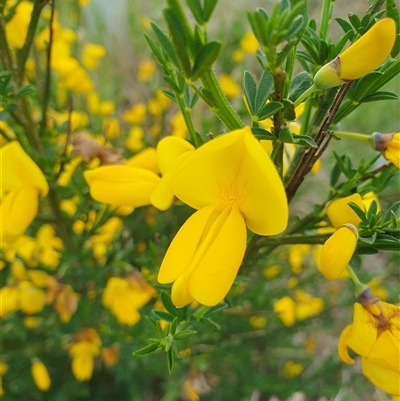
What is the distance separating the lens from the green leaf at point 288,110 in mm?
399

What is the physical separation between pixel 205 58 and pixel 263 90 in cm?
9

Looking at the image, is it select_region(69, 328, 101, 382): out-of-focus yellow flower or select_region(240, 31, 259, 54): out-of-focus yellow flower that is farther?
select_region(240, 31, 259, 54): out-of-focus yellow flower

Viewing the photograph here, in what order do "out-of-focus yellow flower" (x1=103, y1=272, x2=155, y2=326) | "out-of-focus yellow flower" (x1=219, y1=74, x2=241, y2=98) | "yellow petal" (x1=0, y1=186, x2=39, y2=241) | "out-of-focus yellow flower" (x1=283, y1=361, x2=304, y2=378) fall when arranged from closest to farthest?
1. "yellow petal" (x1=0, y1=186, x2=39, y2=241)
2. "out-of-focus yellow flower" (x1=103, y1=272, x2=155, y2=326)
3. "out-of-focus yellow flower" (x1=283, y1=361, x2=304, y2=378)
4. "out-of-focus yellow flower" (x1=219, y1=74, x2=241, y2=98)

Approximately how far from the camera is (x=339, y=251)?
1.47 ft

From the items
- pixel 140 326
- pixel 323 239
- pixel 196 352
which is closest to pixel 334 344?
pixel 196 352

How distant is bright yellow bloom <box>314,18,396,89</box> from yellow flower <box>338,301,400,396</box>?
244 millimetres

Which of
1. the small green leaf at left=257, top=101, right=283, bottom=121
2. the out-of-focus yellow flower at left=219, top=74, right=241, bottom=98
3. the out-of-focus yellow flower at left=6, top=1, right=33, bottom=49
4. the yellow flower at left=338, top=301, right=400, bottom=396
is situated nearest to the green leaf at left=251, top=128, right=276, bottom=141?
the small green leaf at left=257, top=101, right=283, bottom=121

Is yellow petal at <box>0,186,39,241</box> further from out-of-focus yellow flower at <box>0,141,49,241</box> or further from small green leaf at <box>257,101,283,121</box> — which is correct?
small green leaf at <box>257,101,283,121</box>

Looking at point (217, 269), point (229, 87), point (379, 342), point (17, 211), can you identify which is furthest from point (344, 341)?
point (229, 87)

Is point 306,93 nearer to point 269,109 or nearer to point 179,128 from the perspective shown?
point 269,109

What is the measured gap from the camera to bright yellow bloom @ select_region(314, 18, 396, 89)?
38cm

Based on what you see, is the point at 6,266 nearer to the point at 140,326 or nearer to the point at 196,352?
the point at 140,326

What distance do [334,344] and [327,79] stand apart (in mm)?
1737

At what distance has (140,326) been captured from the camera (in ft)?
3.35
